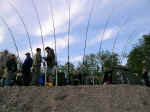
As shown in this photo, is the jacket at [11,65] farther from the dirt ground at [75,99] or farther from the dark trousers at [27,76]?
the dirt ground at [75,99]

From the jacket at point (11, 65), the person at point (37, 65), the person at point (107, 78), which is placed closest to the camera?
the jacket at point (11, 65)

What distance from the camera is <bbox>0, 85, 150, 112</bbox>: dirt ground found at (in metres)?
6.46

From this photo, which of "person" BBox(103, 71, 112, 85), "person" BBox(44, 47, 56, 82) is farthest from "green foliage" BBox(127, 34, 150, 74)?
"person" BBox(44, 47, 56, 82)

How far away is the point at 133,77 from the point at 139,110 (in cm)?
596

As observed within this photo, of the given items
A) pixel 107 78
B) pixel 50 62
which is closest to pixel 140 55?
pixel 107 78

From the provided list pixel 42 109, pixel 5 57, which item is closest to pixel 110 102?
pixel 42 109

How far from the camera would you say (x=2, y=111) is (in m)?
6.18

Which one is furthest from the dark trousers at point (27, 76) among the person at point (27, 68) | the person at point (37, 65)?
the person at point (37, 65)

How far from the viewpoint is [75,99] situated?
6984 millimetres

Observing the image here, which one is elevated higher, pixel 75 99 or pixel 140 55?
pixel 140 55

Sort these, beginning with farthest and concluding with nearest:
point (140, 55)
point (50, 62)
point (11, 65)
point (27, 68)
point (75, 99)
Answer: point (140, 55), point (50, 62), point (27, 68), point (11, 65), point (75, 99)

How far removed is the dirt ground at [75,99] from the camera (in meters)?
6.46

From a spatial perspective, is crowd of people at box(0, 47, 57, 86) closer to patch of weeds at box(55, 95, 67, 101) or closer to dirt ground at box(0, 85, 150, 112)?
dirt ground at box(0, 85, 150, 112)

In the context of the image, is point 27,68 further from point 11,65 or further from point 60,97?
point 60,97
